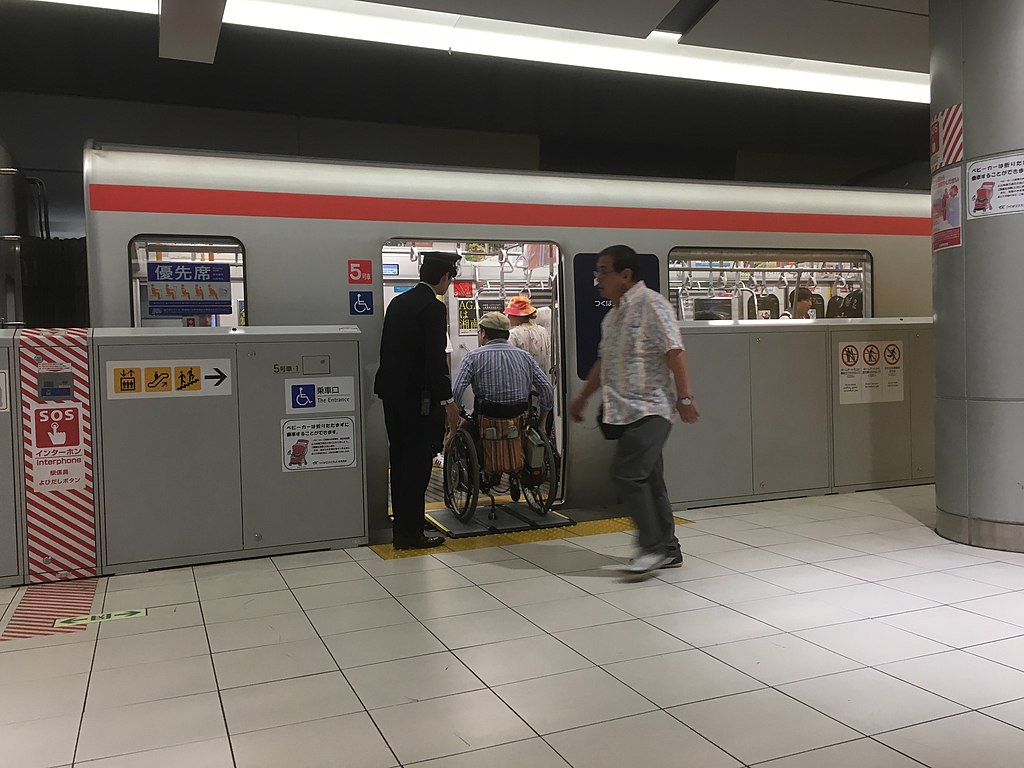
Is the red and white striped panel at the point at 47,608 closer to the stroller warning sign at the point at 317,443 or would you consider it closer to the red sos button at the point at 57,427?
the red sos button at the point at 57,427

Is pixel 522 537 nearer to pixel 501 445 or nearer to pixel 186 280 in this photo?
pixel 501 445

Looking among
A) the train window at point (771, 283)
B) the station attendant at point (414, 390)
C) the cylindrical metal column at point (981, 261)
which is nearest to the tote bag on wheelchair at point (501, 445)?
the station attendant at point (414, 390)

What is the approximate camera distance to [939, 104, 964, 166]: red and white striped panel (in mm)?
4262

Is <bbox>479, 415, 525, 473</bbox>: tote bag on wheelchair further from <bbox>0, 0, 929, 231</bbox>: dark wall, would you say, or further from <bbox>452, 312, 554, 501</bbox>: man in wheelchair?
<bbox>0, 0, 929, 231</bbox>: dark wall

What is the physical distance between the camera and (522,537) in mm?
4805

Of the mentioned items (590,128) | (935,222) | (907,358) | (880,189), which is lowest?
(907,358)

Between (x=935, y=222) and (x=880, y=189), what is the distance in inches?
80.4

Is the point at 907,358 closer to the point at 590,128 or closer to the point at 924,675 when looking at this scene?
the point at 590,128

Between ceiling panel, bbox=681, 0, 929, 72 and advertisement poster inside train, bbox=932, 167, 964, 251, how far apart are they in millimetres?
1316

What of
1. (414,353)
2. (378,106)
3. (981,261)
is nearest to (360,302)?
(414,353)

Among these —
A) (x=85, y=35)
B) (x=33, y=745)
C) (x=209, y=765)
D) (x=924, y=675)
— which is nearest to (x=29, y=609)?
(x=33, y=745)

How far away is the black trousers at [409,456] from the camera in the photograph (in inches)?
178

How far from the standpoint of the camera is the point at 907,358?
603 cm

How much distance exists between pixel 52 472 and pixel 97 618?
3.20ft
